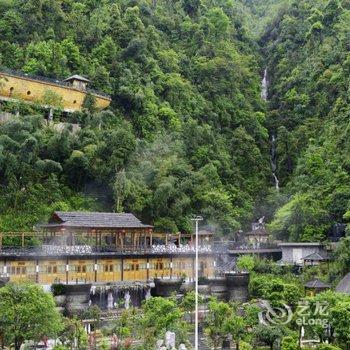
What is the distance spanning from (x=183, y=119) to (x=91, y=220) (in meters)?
28.1

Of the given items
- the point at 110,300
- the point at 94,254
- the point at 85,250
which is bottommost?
the point at 110,300

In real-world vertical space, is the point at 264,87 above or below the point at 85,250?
above

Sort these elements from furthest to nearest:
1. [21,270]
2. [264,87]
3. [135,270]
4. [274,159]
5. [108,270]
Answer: [264,87] < [274,159] < [135,270] < [108,270] < [21,270]

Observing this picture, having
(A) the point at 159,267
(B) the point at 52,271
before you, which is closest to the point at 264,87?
(A) the point at 159,267

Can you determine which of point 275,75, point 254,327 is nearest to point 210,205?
point 254,327

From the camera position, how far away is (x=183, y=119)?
68.4m

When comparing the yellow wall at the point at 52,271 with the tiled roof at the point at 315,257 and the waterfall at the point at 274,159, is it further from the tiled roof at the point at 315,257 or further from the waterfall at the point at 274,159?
the waterfall at the point at 274,159

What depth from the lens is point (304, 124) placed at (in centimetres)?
7519

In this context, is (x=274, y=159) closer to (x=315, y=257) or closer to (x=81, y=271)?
(x=315, y=257)

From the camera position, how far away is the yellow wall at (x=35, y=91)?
53.9 meters

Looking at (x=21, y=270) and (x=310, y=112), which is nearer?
(x=21, y=270)

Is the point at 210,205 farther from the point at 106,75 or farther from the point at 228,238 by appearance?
the point at 106,75
